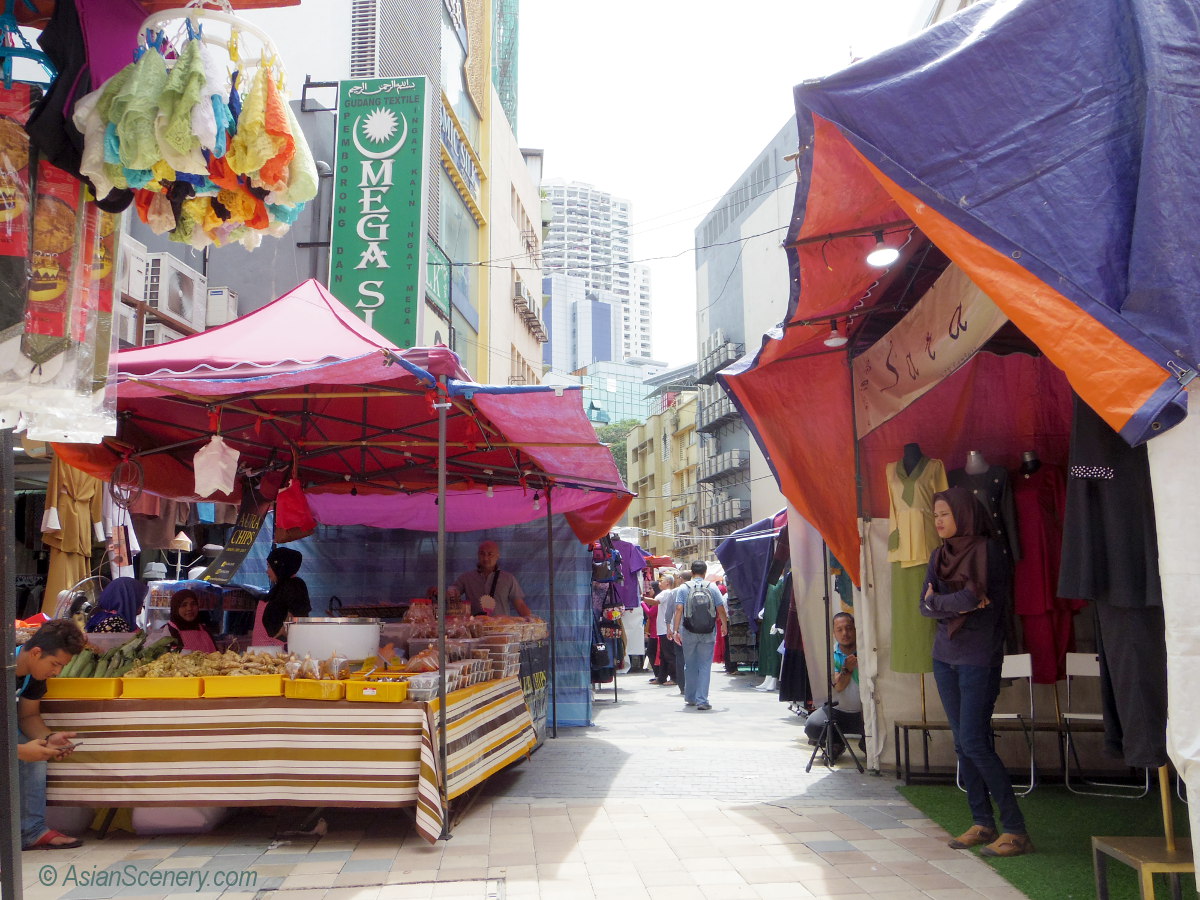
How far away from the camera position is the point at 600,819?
6.23 m

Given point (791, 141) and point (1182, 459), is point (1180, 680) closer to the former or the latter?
point (1182, 459)

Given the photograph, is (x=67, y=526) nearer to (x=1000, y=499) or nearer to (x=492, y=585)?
(x=492, y=585)

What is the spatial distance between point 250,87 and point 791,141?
44209 millimetres

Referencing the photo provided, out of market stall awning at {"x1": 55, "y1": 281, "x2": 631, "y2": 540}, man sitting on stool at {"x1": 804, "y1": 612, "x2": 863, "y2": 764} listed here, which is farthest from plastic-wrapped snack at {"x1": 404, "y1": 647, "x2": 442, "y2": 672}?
man sitting on stool at {"x1": 804, "y1": 612, "x2": 863, "y2": 764}

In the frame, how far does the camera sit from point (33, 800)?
549 centimetres

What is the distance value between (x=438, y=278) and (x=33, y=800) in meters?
14.5

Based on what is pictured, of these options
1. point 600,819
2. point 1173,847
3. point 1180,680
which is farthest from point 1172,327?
point 600,819

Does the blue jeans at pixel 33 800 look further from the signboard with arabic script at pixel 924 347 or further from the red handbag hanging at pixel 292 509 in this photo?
the signboard with arabic script at pixel 924 347

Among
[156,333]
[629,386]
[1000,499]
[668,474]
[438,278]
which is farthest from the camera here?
[629,386]

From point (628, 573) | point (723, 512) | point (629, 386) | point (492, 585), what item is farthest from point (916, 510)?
point (629, 386)

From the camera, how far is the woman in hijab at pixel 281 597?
9.17 m

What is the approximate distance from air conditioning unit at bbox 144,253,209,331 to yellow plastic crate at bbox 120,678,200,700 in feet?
21.7

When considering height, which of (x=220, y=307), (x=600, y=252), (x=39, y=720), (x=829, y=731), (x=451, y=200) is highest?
(x=600, y=252)

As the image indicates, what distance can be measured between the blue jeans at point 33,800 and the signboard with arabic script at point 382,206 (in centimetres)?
900
